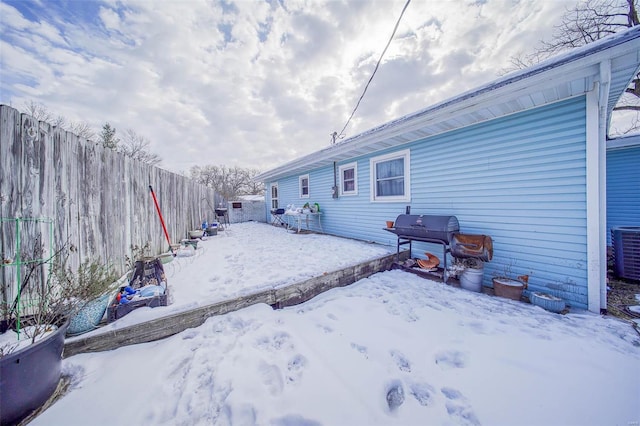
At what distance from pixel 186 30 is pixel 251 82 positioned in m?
2.32

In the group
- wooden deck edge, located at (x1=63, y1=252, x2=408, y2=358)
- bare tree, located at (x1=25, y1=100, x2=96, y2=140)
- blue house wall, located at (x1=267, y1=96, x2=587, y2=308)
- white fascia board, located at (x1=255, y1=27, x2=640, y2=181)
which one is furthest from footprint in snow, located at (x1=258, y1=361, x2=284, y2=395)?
bare tree, located at (x1=25, y1=100, x2=96, y2=140)

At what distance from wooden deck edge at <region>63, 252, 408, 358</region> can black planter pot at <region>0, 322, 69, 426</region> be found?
0.29 metres

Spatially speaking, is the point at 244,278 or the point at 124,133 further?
the point at 124,133

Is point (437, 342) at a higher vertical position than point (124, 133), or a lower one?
lower

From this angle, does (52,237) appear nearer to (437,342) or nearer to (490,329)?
(437,342)

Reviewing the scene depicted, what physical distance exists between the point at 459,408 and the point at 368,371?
57 cm

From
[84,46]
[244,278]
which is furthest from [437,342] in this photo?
[84,46]

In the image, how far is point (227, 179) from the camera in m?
27.3

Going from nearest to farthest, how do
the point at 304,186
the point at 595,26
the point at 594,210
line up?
1. the point at 594,210
2. the point at 595,26
3. the point at 304,186

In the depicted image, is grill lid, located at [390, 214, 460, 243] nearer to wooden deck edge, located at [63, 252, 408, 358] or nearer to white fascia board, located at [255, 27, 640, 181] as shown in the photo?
wooden deck edge, located at [63, 252, 408, 358]

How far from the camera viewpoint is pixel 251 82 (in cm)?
718

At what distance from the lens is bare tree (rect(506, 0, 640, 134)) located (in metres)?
6.80

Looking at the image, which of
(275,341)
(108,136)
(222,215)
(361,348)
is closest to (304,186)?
(222,215)

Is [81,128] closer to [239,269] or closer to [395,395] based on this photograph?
[239,269]
